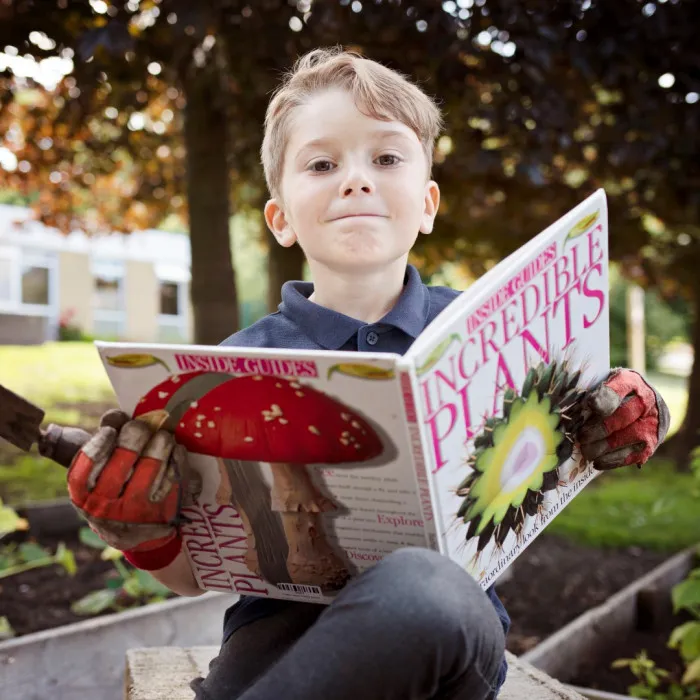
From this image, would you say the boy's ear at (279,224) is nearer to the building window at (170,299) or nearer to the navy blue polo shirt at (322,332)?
the navy blue polo shirt at (322,332)

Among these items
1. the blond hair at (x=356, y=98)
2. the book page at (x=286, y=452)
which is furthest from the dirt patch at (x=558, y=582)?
the blond hair at (x=356, y=98)

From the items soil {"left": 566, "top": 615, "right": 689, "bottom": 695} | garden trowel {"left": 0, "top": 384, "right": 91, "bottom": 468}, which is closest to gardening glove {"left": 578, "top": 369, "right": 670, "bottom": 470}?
garden trowel {"left": 0, "top": 384, "right": 91, "bottom": 468}

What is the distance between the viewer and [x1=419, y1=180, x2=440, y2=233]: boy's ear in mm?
1569

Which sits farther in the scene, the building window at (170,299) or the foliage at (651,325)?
the building window at (170,299)

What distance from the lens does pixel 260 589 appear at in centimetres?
126

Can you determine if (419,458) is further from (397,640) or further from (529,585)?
(529,585)

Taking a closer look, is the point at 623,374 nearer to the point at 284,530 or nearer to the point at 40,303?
the point at 284,530

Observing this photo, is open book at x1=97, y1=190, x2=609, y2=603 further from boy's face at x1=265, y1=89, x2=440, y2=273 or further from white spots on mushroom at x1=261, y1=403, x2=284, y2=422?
boy's face at x1=265, y1=89, x2=440, y2=273

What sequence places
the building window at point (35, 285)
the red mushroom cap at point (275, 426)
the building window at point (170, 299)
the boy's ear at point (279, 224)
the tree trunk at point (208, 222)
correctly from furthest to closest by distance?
the building window at point (170, 299) < the building window at point (35, 285) < the tree trunk at point (208, 222) < the boy's ear at point (279, 224) < the red mushroom cap at point (275, 426)

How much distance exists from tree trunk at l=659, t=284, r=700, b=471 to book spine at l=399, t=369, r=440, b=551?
525cm

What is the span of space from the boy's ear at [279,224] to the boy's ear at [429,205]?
256 mm

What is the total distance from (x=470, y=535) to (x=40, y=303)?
21.9 metres

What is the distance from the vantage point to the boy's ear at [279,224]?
5.11ft

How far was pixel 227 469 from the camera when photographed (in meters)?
1.14
